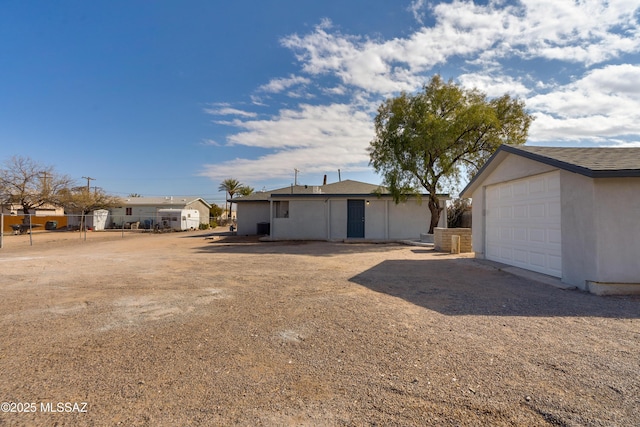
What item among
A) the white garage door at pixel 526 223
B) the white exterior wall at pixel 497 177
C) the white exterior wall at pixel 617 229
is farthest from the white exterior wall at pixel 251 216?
the white exterior wall at pixel 617 229

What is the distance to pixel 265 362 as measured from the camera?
3430mm

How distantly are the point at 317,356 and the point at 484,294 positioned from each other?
4.33 metres

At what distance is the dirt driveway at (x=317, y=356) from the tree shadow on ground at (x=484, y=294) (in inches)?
2.2

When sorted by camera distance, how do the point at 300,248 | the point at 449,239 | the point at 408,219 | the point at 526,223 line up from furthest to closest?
the point at 408,219, the point at 300,248, the point at 449,239, the point at 526,223

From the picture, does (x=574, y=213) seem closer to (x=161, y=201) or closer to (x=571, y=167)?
(x=571, y=167)

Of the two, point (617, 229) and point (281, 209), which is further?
point (281, 209)

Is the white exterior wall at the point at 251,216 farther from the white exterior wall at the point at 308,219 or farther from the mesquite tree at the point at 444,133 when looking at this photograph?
the mesquite tree at the point at 444,133

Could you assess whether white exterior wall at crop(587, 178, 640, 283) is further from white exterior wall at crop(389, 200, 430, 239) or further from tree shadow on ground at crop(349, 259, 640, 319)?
white exterior wall at crop(389, 200, 430, 239)

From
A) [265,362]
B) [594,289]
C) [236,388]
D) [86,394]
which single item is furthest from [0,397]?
[594,289]

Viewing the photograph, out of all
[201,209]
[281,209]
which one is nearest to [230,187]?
[201,209]

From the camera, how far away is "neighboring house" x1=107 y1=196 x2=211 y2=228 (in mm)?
37938

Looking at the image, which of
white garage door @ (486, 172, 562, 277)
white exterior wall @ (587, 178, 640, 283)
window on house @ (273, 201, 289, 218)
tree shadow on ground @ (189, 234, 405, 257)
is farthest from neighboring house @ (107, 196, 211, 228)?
white exterior wall @ (587, 178, 640, 283)

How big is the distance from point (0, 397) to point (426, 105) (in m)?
18.5

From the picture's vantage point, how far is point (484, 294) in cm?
643
